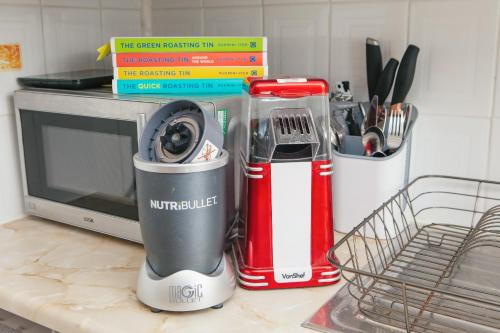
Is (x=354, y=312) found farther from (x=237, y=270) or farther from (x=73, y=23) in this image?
(x=73, y=23)

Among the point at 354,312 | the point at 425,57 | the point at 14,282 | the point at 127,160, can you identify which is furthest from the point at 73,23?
the point at 354,312

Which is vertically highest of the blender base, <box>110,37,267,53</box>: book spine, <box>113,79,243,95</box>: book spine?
<box>110,37,267,53</box>: book spine

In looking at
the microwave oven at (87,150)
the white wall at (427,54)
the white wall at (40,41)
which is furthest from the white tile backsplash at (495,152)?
the white wall at (40,41)

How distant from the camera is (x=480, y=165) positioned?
3.29 feet

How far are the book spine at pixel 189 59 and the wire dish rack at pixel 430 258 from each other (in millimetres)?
339

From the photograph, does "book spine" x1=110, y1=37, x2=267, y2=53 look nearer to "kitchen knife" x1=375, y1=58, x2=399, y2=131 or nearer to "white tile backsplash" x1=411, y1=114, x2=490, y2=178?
"kitchen knife" x1=375, y1=58, x2=399, y2=131

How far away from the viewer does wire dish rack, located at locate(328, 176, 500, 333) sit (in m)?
0.70

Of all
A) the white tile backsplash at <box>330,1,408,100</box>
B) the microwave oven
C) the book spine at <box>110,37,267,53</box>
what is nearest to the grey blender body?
the microwave oven

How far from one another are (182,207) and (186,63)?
36cm

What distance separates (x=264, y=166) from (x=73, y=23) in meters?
0.63

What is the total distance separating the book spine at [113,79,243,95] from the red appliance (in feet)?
0.58

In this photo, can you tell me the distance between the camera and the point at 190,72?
985 millimetres

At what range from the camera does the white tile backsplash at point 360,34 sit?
1.04 m

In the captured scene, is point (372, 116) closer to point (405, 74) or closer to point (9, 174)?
point (405, 74)
